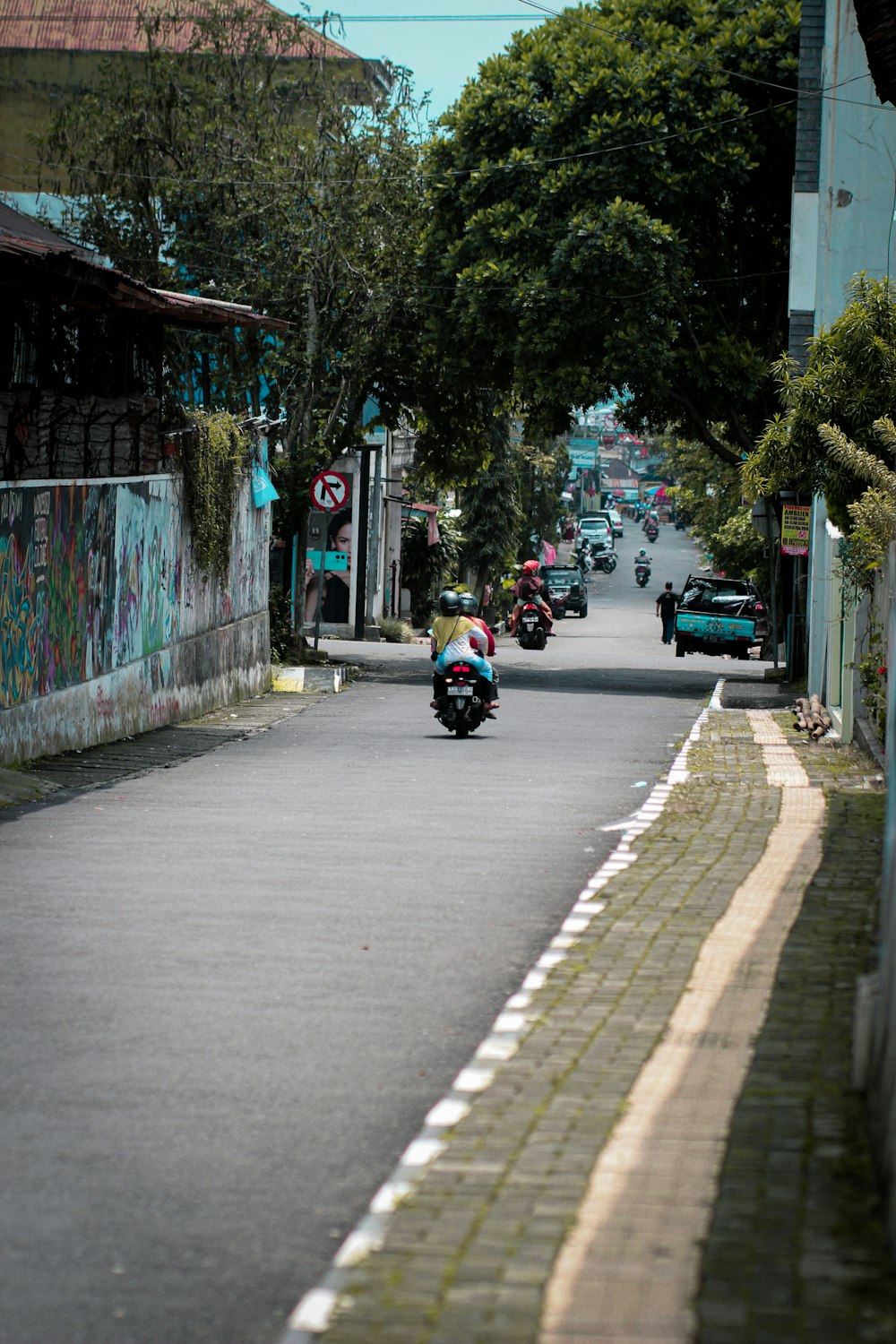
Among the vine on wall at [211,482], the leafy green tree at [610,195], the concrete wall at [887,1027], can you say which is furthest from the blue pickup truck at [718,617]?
the concrete wall at [887,1027]

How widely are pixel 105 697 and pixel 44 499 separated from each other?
249 centimetres

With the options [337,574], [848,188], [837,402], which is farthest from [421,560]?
[837,402]

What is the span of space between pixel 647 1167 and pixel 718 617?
3798cm

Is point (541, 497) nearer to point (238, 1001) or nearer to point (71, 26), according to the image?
point (71, 26)

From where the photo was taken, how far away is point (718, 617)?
42500 millimetres

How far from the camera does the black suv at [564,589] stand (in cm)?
6944

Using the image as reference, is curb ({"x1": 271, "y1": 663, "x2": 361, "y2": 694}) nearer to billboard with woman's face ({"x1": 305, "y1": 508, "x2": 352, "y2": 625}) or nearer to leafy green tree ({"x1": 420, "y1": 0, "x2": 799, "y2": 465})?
leafy green tree ({"x1": 420, "y1": 0, "x2": 799, "y2": 465})

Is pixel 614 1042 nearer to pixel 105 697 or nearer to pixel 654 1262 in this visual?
pixel 654 1262

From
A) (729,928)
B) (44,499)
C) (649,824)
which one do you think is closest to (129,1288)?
(729,928)

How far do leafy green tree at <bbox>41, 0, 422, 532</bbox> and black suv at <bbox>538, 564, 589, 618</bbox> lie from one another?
115ft

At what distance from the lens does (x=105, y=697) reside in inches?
699

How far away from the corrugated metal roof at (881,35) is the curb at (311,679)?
1526 centimetres

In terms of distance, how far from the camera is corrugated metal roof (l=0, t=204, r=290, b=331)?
46.9ft

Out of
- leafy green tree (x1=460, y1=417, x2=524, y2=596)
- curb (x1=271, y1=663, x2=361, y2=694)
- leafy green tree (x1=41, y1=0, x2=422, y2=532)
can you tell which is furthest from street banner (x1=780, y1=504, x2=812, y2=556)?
leafy green tree (x1=460, y1=417, x2=524, y2=596)
